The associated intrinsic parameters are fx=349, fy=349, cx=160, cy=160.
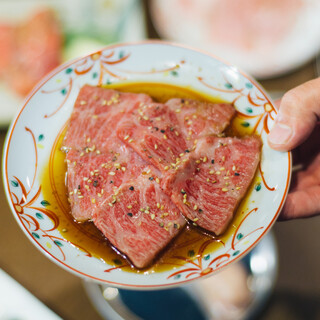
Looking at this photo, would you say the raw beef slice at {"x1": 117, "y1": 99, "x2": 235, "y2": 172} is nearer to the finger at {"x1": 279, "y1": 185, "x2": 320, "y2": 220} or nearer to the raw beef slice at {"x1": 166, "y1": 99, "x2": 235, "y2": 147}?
the raw beef slice at {"x1": 166, "y1": 99, "x2": 235, "y2": 147}

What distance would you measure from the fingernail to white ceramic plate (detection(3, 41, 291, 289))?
10 cm

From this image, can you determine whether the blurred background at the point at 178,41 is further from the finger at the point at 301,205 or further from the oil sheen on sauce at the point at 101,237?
the oil sheen on sauce at the point at 101,237

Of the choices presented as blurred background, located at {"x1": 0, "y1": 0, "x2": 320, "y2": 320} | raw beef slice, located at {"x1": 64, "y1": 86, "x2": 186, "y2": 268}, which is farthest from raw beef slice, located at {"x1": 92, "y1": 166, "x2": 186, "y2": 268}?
blurred background, located at {"x1": 0, "y1": 0, "x2": 320, "y2": 320}

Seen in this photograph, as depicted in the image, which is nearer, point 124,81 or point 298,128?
point 298,128

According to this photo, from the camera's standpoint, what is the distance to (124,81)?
3088 mm

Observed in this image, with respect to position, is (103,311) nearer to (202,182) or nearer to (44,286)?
(44,286)

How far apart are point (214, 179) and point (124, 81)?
48.1 inches

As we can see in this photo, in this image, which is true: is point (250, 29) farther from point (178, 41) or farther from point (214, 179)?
point (214, 179)

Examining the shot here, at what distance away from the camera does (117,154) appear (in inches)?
107

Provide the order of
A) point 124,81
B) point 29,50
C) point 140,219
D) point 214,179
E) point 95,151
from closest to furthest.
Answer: point 140,219
point 214,179
point 95,151
point 124,81
point 29,50

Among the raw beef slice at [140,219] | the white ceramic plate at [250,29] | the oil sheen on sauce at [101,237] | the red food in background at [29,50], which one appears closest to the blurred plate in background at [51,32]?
the red food in background at [29,50]

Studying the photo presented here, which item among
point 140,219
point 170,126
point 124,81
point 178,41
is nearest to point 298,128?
point 170,126

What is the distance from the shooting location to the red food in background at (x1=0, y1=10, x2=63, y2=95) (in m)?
4.10

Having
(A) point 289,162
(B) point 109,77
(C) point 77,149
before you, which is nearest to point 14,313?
(C) point 77,149
